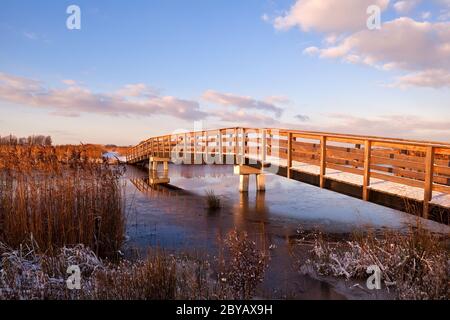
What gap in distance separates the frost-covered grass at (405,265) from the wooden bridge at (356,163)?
1456mm

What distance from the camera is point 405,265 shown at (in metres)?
5.46

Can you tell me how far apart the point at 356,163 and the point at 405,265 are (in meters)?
4.28

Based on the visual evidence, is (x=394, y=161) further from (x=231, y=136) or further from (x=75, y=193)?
(x=231, y=136)

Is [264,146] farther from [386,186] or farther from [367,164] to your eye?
[386,186]

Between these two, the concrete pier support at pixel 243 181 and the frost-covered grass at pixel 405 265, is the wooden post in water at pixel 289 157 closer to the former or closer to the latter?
the concrete pier support at pixel 243 181

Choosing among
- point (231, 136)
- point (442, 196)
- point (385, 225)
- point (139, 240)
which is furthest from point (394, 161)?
point (231, 136)

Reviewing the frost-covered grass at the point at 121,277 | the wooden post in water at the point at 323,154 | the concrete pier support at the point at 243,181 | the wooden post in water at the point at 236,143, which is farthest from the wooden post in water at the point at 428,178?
the wooden post in water at the point at 236,143

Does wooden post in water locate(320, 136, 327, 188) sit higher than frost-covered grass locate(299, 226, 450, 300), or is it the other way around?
wooden post in water locate(320, 136, 327, 188)

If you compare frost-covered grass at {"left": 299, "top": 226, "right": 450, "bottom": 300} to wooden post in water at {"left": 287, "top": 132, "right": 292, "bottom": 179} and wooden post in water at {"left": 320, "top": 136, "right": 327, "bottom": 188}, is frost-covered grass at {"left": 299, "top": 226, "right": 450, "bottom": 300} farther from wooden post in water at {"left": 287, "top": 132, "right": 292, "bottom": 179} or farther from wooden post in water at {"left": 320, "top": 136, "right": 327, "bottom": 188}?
wooden post in water at {"left": 287, "top": 132, "right": 292, "bottom": 179}

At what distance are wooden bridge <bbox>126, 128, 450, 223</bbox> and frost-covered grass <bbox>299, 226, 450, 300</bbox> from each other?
1.46m

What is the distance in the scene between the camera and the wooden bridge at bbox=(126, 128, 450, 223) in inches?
275

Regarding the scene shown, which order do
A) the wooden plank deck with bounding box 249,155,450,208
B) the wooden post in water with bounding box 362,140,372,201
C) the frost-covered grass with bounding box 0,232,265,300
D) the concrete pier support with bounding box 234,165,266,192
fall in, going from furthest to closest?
1. the concrete pier support with bounding box 234,165,266,192
2. the wooden post in water with bounding box 362,140,372,201
3. the wooden plank deck with bounding box 249,155,450,208
4. the frost-covered grass with bounding box 0,232,265,300

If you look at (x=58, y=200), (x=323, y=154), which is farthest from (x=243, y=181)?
(x=58, y=200)

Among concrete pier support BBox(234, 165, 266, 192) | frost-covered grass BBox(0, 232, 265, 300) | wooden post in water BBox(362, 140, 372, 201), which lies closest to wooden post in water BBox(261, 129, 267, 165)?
Result: concrete pier support BBox(234, 165, 266, 192)
